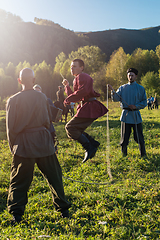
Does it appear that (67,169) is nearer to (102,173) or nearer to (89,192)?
(102,173)

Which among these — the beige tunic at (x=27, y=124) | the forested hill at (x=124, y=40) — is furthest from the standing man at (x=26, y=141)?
the forested hill at (x=124, y=40)

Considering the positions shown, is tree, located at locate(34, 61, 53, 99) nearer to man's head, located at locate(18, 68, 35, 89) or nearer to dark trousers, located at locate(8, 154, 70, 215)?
man's head, located at locate(18, 68, 35, 89)

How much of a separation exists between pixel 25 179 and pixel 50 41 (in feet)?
588

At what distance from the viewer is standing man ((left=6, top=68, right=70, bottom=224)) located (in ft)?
9.87

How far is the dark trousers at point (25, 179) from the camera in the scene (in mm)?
3090

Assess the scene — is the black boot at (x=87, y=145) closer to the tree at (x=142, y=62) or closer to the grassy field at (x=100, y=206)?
the grassy field at (x=100, y=206)

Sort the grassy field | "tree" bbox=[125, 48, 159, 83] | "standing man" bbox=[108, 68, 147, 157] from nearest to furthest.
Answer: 1. the grassy field
2. "standing man" bbox=[108, 68, 147, 157]
3. "tree" bbox=[125, 48, 159, 83]

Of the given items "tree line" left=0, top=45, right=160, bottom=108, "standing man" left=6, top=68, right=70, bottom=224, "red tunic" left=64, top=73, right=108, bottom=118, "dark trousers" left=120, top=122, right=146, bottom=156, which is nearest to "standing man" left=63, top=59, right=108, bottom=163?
"red tunic" left=64, top=73, right=108, bottom=118

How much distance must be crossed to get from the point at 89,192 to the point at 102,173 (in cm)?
105

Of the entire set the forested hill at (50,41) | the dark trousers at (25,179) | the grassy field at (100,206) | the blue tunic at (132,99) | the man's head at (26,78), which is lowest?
the grassy field at (100,206)

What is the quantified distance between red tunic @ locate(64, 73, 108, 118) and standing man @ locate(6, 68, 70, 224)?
3.58 ft

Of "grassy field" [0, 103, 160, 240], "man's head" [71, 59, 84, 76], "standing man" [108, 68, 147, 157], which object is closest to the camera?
"grassy field" [0, 103, 160, 240]

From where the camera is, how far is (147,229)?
281cm

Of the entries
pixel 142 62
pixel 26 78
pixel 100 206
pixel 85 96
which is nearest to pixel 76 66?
pixel 85 96
